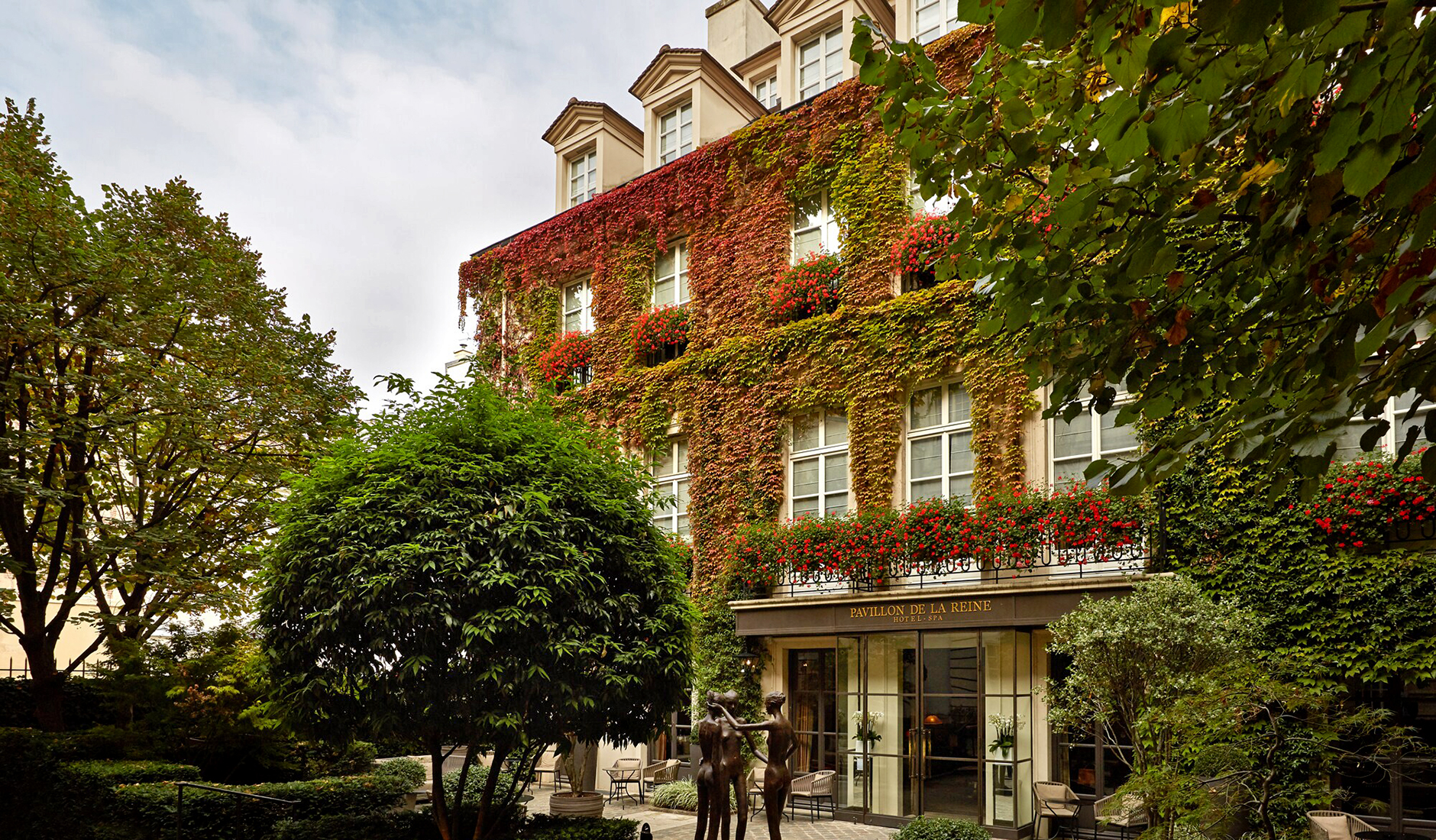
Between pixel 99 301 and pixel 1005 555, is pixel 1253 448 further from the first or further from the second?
pixel 99 301

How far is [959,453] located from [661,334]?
7.50 metres

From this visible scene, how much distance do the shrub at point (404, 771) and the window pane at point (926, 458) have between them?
36.6 ft

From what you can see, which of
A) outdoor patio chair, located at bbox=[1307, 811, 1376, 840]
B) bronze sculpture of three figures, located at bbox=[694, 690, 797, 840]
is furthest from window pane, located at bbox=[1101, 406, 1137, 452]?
bronze sculpture of three figures, located at bbox=[694, 690, 797, 840]

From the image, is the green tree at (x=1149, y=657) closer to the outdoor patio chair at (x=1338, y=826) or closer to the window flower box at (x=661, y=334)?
the outdoor patio chair at (x=1338, y=826)

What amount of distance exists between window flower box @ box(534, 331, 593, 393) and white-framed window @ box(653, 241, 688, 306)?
206 centimetres

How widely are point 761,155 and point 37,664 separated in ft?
51.7

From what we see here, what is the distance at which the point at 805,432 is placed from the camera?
18828mm

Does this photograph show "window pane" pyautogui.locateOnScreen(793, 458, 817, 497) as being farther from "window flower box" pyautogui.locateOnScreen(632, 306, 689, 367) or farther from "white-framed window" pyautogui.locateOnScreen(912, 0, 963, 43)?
"white-framed window" pyautogui.locateOnScreen(912, 0, 963, 43)

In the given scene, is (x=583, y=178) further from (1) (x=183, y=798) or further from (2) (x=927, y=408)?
(1) (x=183, y=798)

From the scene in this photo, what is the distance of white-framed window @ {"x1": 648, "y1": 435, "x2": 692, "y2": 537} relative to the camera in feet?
67.8

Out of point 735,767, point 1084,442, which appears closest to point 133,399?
point 735,767

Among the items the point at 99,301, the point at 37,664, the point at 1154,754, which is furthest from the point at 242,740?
the point at 1154,754

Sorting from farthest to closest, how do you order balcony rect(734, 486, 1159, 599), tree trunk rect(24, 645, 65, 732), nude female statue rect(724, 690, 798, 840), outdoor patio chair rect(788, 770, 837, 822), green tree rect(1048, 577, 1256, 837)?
1. tree trunk rect(24, 645, 65, 732)
2. outdoor patio chair rect(788, 770, 837, 822)
3. balcony rect(734, 486, 1159, 599)
4. nude female statue rect(724, 690, 798, 840)
5. green tree rect(1048, 577, 1256, 837)

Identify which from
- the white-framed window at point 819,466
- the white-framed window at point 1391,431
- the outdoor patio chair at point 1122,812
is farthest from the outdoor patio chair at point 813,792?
the white-framed window at point 1391,431
